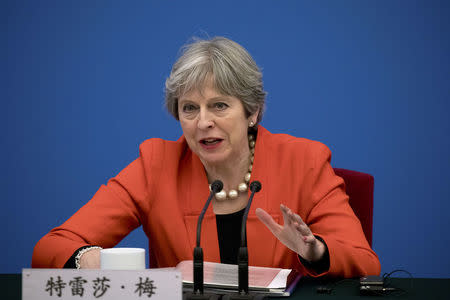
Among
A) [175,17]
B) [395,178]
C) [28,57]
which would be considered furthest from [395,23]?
[28,57]

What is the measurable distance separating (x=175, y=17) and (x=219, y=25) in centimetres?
25

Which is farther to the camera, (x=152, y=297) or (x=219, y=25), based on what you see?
(x=219, y=25)

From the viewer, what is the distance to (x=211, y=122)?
1.82m

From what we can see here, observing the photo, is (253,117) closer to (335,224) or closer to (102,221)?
(335,224)

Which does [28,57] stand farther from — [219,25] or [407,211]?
[407,211]

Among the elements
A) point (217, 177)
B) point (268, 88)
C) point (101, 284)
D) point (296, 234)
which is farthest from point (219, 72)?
point (268, 88)

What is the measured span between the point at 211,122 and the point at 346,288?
0.66 meters

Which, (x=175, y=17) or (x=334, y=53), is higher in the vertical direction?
(x=175, y=17)

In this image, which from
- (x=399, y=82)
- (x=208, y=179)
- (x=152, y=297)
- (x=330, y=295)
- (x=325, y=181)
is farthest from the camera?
(x=399, y=82)

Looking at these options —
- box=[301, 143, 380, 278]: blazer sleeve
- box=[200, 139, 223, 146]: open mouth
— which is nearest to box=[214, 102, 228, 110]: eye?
box=[200, 139, 223, 146]: open mouth

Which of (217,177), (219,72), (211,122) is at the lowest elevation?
(217,177)

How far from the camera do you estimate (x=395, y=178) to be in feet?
9.95

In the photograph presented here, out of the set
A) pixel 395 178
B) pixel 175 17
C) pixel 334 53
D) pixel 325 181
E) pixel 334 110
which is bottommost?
pixel 325 181

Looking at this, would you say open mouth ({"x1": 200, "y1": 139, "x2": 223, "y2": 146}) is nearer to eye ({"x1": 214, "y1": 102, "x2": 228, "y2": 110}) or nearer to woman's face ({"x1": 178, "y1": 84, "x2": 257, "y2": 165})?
woman's face ({"x1": 178, "y1": 84, "x2": 257, "y2": 165})
